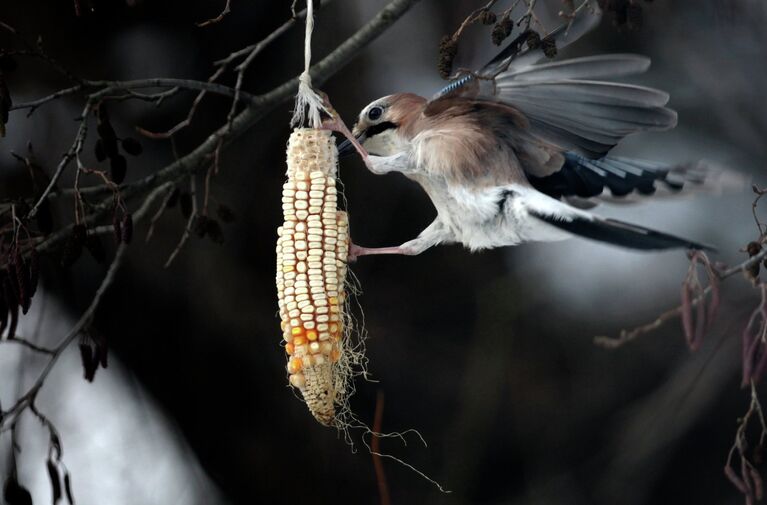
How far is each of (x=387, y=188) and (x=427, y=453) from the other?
15.5 inches

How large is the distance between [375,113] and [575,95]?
0.20m

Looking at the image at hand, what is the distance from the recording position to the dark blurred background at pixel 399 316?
107 centimetres

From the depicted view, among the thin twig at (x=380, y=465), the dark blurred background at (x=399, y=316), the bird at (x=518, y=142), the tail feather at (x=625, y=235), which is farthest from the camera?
the thin twig at (x=380, y=465)

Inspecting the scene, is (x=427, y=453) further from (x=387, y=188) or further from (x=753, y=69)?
(x=753, y=69)

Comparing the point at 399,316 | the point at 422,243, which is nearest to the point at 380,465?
the point at 399,316

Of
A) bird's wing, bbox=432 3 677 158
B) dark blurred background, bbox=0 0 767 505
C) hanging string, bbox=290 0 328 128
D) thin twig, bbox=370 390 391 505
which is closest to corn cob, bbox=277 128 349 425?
hanging string, bbox=290 0 328 128

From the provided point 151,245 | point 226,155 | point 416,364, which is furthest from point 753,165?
point 151,245

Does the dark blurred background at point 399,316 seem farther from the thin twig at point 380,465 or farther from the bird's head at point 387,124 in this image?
the bird's head at point 387,124

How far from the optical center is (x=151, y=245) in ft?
4.53

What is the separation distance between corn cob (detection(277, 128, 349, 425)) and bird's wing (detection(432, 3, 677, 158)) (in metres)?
0.16

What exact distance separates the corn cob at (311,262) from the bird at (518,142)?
0.19ft

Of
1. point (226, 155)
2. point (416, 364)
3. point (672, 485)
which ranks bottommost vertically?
point (672, 485)

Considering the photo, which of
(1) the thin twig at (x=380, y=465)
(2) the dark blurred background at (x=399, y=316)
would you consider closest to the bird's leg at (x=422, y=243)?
(2) the dark blurred background at (x=399, y=316)

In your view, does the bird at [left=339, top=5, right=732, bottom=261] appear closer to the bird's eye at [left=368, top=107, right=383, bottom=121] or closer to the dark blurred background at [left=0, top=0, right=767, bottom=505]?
the bird's eye at [left=368, top=107, right=383, bottom=121]
